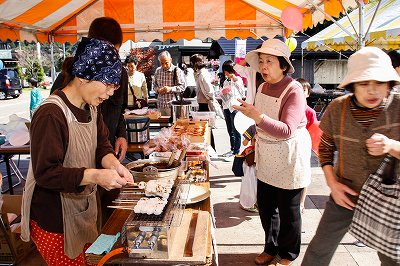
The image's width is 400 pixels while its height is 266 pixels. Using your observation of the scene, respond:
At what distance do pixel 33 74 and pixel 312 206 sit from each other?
39.2 m

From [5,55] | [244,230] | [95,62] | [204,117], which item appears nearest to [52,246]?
[95,62]

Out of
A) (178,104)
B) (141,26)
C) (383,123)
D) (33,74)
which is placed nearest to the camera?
(383,123)

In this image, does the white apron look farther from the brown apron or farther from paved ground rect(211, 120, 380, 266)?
the brown apron

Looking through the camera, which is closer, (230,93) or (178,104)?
(178,104)

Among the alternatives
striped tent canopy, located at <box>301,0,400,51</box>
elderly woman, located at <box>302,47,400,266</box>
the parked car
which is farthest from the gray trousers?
the parked car

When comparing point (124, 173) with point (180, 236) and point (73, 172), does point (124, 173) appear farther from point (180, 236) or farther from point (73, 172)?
point (180, 236)

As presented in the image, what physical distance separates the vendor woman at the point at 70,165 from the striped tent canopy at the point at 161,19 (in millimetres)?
3942

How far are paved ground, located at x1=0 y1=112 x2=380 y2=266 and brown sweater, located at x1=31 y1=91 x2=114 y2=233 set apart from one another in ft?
6.31

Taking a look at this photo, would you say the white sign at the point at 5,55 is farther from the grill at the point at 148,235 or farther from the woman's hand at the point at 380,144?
the woman's hand at the point at 380,144

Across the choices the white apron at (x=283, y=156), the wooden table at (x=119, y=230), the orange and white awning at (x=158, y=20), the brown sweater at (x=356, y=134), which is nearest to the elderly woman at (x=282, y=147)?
the white apron at (x=283, y=156)

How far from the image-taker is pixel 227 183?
5434mm

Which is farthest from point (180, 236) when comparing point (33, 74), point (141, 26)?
point (33, 74)

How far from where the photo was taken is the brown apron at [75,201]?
1685 millimetres

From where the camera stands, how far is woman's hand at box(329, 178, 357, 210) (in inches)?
79.0
